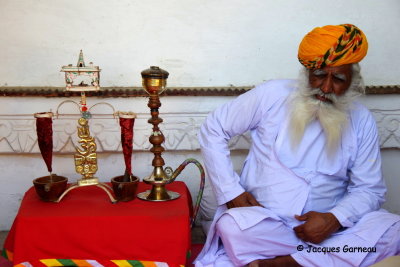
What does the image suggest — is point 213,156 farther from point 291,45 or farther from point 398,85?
point 398,85

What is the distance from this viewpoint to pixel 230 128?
7.93ft

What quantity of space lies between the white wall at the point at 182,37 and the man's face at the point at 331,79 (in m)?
0.65

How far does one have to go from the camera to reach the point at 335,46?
87.3 inches

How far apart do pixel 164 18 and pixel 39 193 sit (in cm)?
134

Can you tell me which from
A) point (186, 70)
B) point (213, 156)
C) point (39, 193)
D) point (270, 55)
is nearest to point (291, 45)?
point (270, 55)

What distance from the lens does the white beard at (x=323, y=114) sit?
2285 mm

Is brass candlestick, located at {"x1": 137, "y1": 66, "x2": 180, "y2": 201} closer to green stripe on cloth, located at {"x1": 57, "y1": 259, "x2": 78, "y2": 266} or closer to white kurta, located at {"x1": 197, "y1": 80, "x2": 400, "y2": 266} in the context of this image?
white kurta, located at {"x1": 197, "y1": 80, "x2": 400, "y2": 266}

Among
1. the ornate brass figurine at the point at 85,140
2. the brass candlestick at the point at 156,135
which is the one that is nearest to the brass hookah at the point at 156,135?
the brass candlestick at the point at 156,135

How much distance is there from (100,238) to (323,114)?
49.2 inches

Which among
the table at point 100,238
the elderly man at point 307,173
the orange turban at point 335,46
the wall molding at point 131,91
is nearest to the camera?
the table at point 100,238

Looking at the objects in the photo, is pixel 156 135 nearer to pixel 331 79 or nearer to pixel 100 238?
pixel 100 238

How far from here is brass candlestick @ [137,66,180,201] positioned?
2.18 meters

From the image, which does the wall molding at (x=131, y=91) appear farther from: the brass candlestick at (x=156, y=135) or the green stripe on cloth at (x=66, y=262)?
the green stripe on cloth at (x=66, y=262)

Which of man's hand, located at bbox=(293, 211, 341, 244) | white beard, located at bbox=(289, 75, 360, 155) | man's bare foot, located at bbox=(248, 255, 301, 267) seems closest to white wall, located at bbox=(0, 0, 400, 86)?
white beard, located at bbox=(289, 75, 360, 155)
